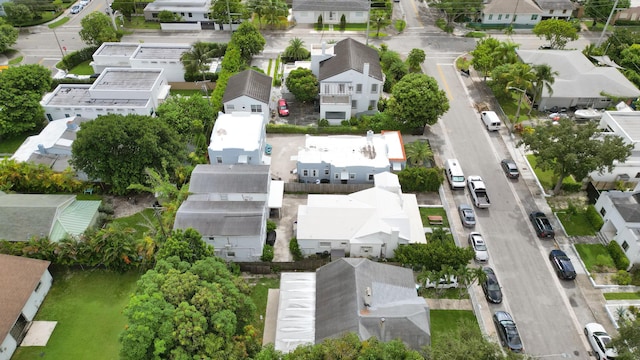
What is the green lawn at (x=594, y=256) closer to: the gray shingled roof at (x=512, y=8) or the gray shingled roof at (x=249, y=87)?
the gray shingled roof at (x=249, y=87)

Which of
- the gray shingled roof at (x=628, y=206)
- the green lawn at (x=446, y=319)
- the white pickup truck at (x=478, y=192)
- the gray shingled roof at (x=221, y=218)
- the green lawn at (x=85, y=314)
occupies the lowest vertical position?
the green lawn at (x=85, y=314)

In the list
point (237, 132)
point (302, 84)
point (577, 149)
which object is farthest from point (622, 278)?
point (302, 84)

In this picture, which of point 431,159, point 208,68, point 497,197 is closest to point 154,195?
point 208,68

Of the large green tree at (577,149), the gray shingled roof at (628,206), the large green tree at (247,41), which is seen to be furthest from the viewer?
the large green tree at (247,41)

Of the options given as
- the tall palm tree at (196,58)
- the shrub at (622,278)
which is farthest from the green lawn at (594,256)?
the tall palm tree at (196,58)

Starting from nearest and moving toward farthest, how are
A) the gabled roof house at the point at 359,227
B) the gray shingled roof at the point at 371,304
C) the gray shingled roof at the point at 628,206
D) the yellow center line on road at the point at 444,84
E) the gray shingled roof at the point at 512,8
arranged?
the gray shingled roof at the point at 371,304 → the gabled roof house at the point at 359,227 → the gray shingled roof at the point at 628,206 → the yellow center line on road at the point at 444,84 → the gray shingled roof at the point at 512,8

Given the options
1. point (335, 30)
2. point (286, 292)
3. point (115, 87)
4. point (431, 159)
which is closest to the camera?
point (286, 292)

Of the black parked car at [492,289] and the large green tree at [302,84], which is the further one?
the large green tree at [302,84]

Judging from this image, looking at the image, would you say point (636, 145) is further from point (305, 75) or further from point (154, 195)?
point (154, 195)
